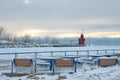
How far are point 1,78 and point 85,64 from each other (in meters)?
8.57

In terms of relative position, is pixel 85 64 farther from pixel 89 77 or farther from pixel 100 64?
pixel 89 77

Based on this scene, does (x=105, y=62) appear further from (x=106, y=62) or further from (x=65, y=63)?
(x=65, y=63)

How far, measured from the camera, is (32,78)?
14.3 m

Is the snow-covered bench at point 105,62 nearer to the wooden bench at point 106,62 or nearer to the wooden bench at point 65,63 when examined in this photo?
the wooden bench at point 106,62

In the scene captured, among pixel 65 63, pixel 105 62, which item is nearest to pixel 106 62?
pixel 105 62

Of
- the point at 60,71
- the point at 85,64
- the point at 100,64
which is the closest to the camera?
the point at 60,71

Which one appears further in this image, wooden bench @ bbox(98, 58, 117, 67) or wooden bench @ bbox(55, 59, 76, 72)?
wooden bench @ bbox(98, 58, 117, 67)

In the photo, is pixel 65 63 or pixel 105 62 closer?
pixel 65 63

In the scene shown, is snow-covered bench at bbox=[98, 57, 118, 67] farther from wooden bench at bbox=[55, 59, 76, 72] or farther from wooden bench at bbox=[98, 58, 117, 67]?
wooden bench at bbox=[55, 59, 76, 72]

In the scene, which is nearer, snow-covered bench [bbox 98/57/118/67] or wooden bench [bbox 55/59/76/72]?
wooden bench [bbox 55/59/76/72]

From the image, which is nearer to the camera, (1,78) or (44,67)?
(1,78)

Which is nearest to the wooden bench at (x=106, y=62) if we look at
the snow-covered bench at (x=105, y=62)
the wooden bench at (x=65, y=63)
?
the snow-covered bench at (x=105, y=62)

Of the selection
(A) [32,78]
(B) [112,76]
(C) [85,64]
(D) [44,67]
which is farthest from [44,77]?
(C) [85,64]

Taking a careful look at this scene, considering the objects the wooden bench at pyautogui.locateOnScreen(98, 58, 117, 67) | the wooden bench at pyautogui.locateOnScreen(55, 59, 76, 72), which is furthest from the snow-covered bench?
the wooden bench at pyautogui.locateOnScreen(55, 59, 76, 72)
